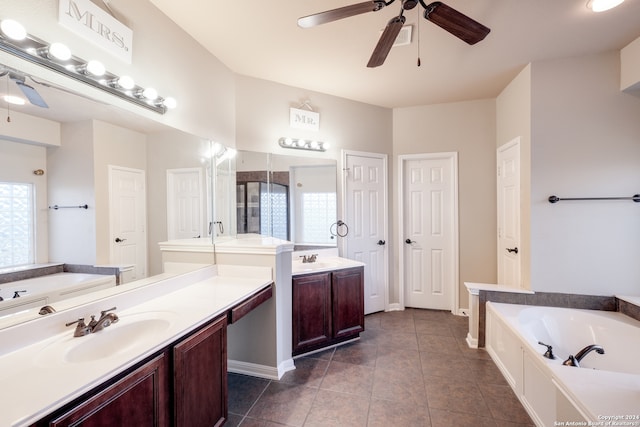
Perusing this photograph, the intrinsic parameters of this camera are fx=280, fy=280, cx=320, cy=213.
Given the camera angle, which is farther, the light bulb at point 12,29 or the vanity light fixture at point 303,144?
the vanity light fixture at point 303,144

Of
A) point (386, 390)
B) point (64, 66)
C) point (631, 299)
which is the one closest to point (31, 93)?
point (64, 66)

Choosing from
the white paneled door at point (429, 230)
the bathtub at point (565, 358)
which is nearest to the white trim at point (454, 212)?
the white paneled door at point (429, 230)

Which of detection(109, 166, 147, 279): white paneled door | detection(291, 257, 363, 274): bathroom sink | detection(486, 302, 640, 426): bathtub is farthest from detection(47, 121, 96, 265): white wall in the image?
detection(486, 302, 640, 426): bathtub

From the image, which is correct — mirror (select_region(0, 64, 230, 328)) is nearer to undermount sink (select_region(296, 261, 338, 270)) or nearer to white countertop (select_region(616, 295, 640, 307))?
undermount sink (select_region(296, 261, 338, 270))

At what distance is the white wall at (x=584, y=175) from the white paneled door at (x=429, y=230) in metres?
1.06

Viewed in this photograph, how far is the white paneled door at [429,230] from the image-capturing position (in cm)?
355

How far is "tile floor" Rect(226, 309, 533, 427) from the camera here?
1796 mm

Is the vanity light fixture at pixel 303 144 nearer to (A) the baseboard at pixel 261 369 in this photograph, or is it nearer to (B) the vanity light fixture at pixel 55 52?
(B) the vanity light fixture at pixel 55 52

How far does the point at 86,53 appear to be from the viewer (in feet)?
4.91

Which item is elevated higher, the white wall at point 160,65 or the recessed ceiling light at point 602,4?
the recessed ceiling light at point 602,4

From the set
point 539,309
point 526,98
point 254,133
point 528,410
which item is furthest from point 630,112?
point 254,133

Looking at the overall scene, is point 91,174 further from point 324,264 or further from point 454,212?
point 454,212

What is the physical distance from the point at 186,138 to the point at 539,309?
→ 325cm

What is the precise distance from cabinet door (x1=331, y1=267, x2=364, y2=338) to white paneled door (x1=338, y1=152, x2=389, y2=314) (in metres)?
0.60
